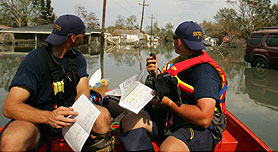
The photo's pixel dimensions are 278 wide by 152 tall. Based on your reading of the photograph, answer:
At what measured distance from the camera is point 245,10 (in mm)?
45500

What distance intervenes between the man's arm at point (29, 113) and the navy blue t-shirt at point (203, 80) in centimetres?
116

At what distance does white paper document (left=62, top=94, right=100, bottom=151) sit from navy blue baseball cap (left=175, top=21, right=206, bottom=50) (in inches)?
46.0

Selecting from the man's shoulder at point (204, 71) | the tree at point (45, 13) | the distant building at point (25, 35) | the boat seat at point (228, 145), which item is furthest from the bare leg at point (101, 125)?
the tree at point (45, 13)

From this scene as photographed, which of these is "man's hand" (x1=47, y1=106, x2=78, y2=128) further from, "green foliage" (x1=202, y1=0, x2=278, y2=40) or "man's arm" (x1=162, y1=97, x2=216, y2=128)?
"green foliage" (x1=202, y1=0, x2=278, y2=40)

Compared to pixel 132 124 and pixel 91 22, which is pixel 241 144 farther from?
pixel 91 22

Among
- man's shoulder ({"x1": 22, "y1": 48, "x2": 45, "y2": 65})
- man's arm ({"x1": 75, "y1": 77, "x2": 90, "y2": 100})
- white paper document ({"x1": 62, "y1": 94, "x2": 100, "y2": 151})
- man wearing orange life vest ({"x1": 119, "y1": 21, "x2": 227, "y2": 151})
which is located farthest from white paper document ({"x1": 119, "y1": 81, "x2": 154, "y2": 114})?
man's shoulder ({"x1": 22, "y1": 48, "x2": 45, "y2": 65})

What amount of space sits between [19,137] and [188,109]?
4.86 ft

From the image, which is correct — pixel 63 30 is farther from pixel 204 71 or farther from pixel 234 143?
pixel 234 143

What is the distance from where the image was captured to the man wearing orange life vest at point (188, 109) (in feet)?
6.33

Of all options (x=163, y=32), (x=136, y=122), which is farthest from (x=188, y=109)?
(x=163, y=32)

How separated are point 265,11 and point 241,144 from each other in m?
54.4

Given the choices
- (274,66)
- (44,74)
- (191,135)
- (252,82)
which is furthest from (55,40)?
(274,66)

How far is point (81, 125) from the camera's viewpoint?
6.52 feet

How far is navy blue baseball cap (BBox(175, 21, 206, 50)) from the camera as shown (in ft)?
7.40
